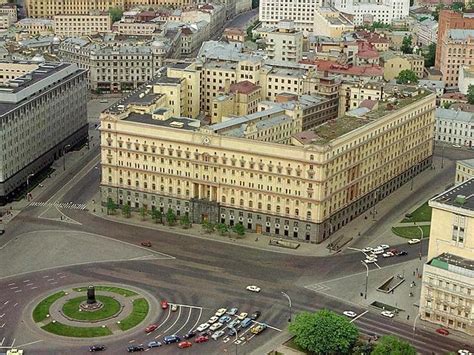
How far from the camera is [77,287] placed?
171 meters


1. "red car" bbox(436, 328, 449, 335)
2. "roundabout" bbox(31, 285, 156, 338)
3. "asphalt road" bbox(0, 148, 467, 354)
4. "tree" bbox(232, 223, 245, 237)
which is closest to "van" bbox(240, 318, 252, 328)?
"asphalt road" bbox(0, 148, 467, 354)

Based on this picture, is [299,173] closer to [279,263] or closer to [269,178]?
[269,178]

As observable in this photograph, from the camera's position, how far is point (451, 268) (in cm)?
15475

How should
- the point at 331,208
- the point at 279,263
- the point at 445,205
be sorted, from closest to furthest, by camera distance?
the point at 445,205
the point at 279,263
the point at 331,208

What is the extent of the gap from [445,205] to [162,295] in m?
53.0

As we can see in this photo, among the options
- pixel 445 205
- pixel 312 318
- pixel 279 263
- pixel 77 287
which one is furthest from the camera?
pixel 279 263

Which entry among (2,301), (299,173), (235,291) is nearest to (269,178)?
(299,173)

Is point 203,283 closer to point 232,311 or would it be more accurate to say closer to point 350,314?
point 232,311

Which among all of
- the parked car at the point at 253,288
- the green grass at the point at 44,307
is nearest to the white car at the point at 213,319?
the parked car at the point at 253,288

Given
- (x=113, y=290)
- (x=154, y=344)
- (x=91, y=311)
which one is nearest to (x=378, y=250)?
(x=113, y=290)

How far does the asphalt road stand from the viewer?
152 m

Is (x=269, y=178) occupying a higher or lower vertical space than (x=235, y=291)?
higher

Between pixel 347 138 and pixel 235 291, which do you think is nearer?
pixel 235 291

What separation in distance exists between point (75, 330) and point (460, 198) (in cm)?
7004
